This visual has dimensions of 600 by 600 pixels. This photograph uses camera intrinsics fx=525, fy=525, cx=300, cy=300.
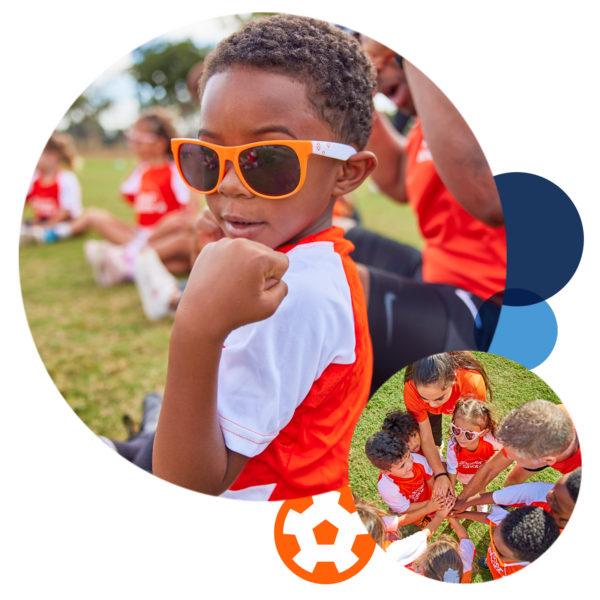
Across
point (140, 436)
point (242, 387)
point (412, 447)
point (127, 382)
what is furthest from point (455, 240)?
point (127, 382)

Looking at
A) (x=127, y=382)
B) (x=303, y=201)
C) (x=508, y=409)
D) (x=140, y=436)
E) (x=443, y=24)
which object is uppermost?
(x=443, y=24)

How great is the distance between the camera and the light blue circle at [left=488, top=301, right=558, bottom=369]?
1.09 metres

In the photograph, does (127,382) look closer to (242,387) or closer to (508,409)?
(242,387)

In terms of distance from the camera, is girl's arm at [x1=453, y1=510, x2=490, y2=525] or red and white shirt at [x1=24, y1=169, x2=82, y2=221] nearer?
girl's arm at [x1=453, y1=510, x2=490, y2=525]

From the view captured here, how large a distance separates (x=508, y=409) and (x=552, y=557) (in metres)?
0.33

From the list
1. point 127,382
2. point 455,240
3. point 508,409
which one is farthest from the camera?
point 127,382

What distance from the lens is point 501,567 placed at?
1.09 meters

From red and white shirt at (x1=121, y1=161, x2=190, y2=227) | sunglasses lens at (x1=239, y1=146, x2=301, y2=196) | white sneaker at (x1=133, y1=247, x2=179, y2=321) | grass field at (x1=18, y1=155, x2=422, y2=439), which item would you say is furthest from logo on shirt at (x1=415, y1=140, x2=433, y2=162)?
red and white shirt at (x1=121, y1=161, x2=190, y2=227)

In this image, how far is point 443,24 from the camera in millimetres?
1061

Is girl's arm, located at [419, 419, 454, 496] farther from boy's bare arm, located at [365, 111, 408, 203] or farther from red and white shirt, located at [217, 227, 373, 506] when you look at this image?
boy's bare arm, located at [365, 111, 408, 203]

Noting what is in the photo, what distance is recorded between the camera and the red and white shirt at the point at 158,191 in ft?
12.5

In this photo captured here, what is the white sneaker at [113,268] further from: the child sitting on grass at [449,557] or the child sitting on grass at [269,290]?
the child sitting on grass at [449,557]

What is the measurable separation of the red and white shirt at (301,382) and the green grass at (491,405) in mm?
61

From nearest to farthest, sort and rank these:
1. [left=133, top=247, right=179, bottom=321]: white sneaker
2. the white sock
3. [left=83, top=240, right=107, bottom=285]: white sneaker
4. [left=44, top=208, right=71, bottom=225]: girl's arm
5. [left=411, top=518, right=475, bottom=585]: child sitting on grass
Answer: [left=411, top=518, right=475, bottom=585]: child sitting on grass → [left=133, top=247, right=179, bottom=321]: white sneaker → [left=83, top=240, right=107, bottom=285]: white sneaker → [left=44, top=208, right=71, bottom=225]: girl's arm → the white sock
